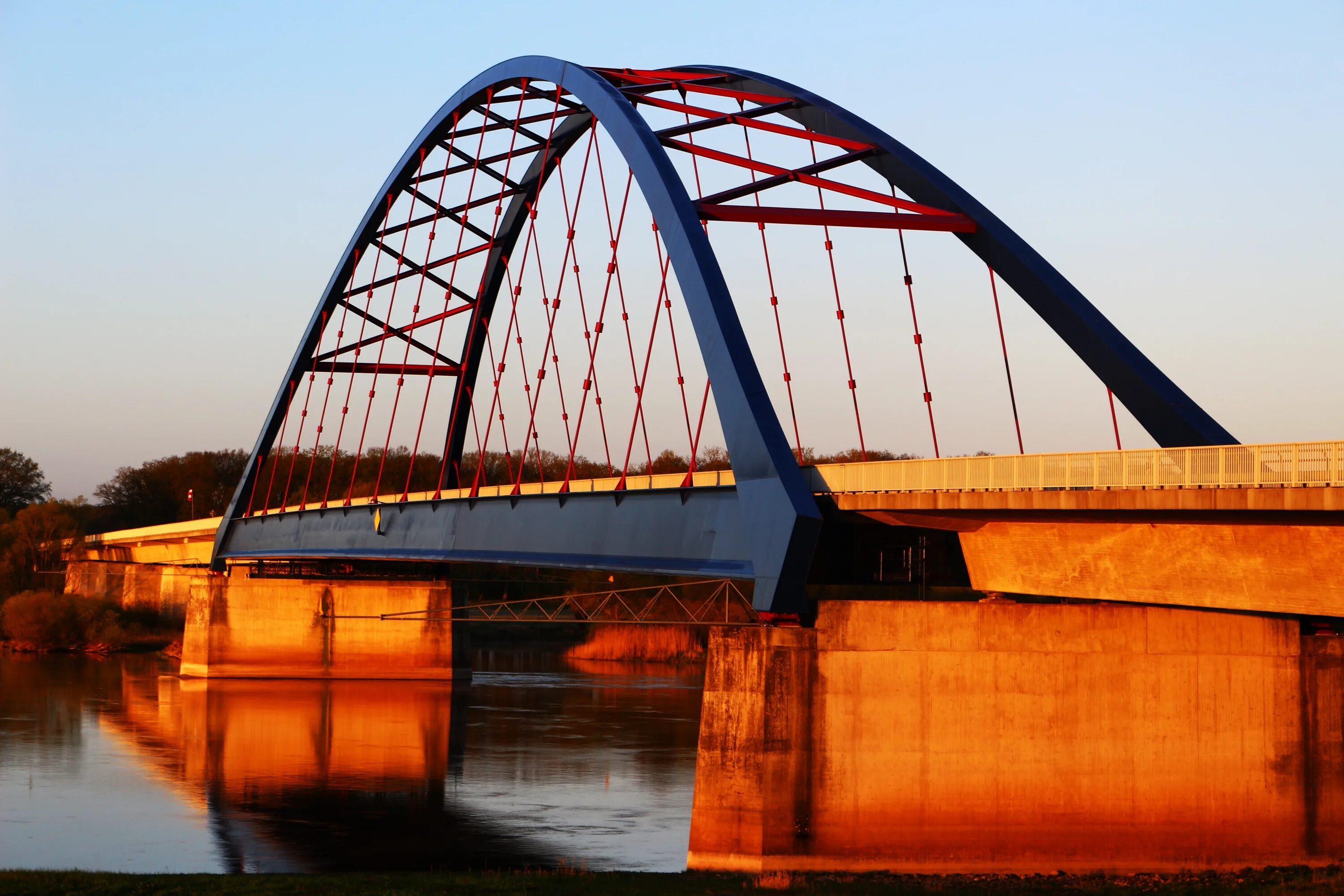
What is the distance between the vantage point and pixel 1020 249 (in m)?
29.6

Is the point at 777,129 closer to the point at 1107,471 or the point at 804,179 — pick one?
the point at 804,179

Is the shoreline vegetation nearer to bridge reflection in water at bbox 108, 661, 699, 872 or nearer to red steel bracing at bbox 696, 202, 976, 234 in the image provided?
bridge reflection in water at bbox 108, 661, 699, 872

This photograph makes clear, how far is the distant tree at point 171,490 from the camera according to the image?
472 feet

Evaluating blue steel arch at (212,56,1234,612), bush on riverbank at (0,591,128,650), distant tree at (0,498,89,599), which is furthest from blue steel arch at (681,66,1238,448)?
distant tree at (0,498,89,599)

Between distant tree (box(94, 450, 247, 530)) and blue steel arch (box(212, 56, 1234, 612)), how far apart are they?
350 feet

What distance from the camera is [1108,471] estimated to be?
2173 centimetres

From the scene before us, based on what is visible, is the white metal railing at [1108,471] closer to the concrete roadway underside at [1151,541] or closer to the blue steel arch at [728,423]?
the concrete roadway underside at [1151,541]

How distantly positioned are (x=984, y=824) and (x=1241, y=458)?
7.05m

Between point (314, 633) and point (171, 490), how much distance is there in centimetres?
8814

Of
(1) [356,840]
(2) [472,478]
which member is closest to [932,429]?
(1) [356,840]

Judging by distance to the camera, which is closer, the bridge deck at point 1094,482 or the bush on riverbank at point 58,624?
the bridge deck at point 1094,482

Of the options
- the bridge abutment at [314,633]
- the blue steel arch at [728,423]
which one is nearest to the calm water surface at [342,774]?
the bridge abutment at [314,633]

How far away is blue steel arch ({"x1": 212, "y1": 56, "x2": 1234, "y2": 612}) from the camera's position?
24.9 meters

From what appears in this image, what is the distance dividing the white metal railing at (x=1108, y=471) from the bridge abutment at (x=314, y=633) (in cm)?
4095
